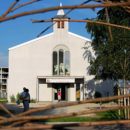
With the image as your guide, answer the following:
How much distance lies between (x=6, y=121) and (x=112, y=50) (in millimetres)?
29637

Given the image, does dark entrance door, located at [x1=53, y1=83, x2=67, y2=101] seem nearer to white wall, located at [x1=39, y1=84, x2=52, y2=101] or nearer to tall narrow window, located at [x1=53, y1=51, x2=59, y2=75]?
white wall, located at [x1=39, y1=84, x2=52, y2=101]

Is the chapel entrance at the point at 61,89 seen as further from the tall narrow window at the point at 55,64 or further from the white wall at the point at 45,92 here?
the tall narrow window at the point at 55,64

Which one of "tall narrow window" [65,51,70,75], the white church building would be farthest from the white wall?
"tall narrow window" [65,51,70,75]

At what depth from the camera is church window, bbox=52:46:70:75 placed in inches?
2115

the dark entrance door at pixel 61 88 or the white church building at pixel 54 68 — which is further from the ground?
the white church building at pixel 54 68

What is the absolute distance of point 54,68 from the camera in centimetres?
5434

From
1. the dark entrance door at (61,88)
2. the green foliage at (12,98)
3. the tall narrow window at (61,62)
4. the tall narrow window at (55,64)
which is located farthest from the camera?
the dark entrance door at (61,88)

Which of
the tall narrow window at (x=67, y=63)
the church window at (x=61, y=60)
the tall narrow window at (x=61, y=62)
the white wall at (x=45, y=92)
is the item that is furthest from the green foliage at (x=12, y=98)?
the tall narrow window at (x=67, y=63)

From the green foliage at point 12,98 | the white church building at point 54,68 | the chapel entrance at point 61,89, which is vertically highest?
the white church building at point 54,68

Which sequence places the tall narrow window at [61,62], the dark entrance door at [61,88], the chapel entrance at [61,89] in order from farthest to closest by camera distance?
the dark entrance door at [61,88]
the chapel entrance at [61,89]
the tall narrow window at [61,62]

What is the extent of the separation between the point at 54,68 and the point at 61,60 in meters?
1.39

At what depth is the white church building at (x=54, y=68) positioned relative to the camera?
53719 millimetres

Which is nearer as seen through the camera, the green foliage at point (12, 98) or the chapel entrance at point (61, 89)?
the green foliage at point (12, 98)

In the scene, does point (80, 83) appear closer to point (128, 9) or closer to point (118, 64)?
point (118, 64)
